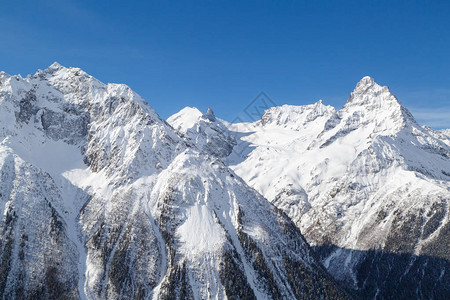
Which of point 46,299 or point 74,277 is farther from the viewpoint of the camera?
point 74,277

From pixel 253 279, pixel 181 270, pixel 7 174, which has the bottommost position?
pixel 253 279

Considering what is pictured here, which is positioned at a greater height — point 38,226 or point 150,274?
point 38,226

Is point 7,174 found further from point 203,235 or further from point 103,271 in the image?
point 203,235

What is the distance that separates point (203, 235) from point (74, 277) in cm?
6056

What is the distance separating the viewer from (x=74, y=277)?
178 meters

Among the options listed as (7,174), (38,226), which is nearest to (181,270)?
(38,226)

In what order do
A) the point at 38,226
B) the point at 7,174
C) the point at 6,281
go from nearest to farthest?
the point at 6,281
the point at 38,226
the point at 7,174

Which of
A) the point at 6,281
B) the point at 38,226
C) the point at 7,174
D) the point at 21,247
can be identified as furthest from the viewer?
the point at 7,174

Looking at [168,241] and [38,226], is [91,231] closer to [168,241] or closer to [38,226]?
[38,226]

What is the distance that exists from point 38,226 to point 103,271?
3616cm

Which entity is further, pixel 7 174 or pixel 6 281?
pixel 7 174

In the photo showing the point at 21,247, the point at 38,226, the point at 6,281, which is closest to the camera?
the point at 6,281

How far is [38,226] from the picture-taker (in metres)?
185

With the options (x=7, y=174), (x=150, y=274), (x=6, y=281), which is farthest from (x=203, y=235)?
(x=7, y=174)
